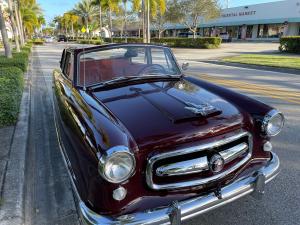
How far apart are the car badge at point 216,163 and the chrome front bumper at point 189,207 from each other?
177 mm

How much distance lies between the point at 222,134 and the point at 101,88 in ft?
4.94

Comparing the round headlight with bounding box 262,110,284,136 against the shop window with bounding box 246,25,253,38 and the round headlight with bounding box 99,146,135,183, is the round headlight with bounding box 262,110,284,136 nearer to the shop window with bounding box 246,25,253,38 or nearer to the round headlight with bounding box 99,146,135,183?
the round headlight with bounding box 99,146,135,183

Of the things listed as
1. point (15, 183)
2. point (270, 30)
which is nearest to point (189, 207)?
point (15, 183)

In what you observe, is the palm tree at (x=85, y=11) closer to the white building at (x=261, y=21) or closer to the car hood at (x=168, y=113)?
the white building at (x=261, y=21)

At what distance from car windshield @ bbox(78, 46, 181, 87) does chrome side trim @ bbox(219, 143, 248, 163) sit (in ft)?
4.92

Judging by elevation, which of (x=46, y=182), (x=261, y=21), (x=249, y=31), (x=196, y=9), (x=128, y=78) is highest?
(x=196, y=9)

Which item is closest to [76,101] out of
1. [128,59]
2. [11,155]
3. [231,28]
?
[128,59]

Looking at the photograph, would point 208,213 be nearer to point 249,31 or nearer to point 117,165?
point 117,165

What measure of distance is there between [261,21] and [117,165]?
4662 centimetres

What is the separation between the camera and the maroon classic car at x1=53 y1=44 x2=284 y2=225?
209 centimetres

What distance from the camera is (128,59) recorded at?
3818 millimetres

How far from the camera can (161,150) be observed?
220cm

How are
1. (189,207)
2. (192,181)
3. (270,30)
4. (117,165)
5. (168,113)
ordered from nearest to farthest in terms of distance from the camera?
(117,165), (189,207), (192,181), (168,113), (270,30)

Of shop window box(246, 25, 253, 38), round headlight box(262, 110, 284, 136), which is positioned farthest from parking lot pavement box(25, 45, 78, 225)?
shop window box(246, 25, 253, 38)
